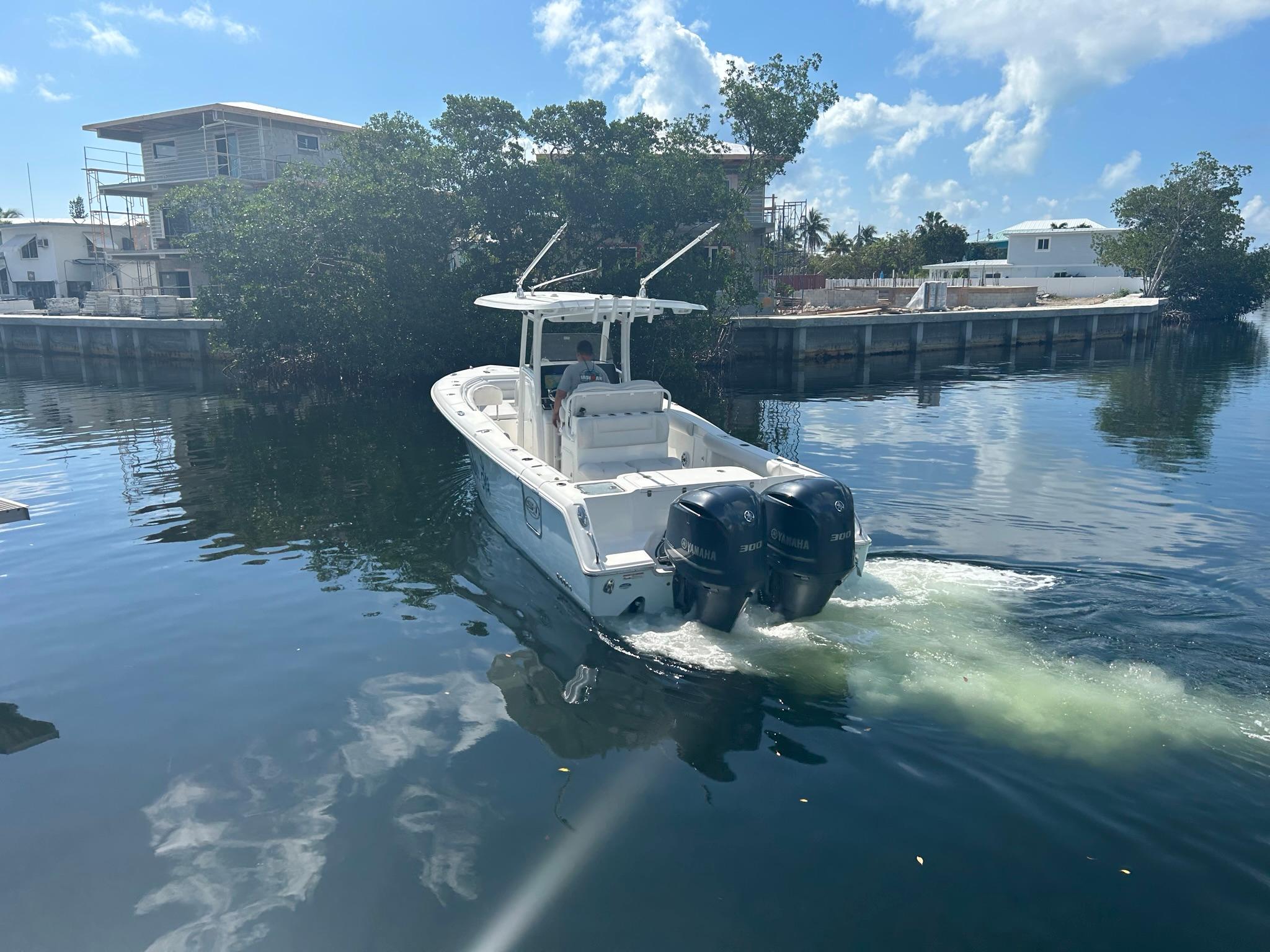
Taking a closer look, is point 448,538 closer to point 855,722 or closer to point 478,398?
point 478,398

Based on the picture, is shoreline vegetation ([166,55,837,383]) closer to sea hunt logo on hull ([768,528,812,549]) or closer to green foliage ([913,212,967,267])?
sea hunt logo on hull ([768,528,812,549])

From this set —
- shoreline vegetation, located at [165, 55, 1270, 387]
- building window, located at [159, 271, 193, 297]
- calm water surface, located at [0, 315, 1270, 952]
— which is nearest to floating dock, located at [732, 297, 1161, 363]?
shoreline vegetation, located at [165, 55, 1270, 387]

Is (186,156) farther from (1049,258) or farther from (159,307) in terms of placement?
(1049,258)

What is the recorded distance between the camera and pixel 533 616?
24.9ft

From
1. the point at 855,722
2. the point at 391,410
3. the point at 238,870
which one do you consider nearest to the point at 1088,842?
the point at 855,722

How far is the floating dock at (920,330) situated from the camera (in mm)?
32594

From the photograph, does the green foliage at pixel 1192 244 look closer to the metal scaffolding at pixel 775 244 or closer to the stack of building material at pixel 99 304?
the metal scaffolding at pixel 775 244

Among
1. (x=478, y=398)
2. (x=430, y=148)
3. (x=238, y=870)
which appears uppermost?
(x=430, y=148)

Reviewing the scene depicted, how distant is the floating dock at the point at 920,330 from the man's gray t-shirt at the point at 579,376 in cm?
1996

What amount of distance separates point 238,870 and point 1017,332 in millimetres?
41549

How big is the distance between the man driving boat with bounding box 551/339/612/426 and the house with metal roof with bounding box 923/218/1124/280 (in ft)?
A: 198

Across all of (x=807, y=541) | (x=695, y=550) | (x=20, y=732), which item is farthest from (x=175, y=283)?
(x=807, y=541)

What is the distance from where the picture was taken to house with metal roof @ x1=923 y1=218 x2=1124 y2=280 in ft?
211

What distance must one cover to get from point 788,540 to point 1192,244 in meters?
65.5
